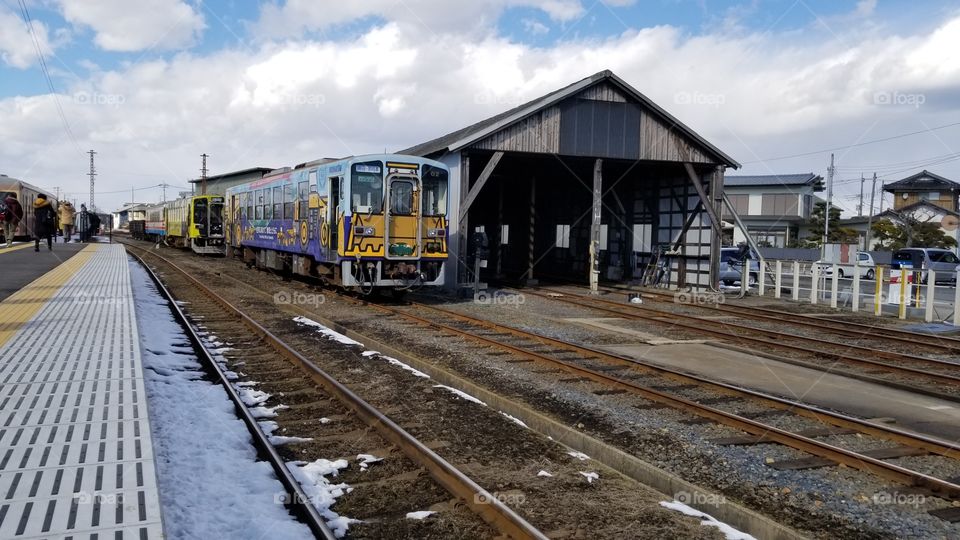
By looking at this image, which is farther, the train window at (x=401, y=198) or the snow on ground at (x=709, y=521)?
the train window at (x=401, y=198)

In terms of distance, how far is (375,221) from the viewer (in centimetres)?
1440

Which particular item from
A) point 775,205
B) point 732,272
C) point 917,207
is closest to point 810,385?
point 732,272

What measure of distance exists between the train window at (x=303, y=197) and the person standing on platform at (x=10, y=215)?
10030mm

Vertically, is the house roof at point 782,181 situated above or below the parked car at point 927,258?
above

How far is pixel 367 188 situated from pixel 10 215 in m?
14.7

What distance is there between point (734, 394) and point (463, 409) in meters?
→ 3.09

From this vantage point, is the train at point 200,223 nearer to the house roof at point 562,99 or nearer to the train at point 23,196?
the train at point 23,196

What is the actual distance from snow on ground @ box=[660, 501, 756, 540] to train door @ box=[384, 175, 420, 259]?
10.6 m

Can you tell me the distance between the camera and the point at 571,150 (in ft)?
65.6

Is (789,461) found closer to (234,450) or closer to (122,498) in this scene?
(234,450)

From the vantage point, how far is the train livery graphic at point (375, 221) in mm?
14242

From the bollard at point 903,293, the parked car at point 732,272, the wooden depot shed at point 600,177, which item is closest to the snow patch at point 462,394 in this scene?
the wooden depot shed at point 600,177

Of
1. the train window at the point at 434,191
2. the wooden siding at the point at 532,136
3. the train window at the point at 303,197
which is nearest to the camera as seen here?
the train window at the point at 434,191

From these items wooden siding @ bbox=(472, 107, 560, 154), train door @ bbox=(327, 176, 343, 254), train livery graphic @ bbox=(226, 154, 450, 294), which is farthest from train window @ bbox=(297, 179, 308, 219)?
wooden siding @ bbox=(472, 107, 560, 154)
